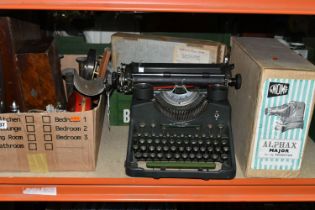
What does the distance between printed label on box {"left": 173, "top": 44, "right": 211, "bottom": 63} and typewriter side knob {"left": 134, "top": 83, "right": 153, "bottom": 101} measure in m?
0.22

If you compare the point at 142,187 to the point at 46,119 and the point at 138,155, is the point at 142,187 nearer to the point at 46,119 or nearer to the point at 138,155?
the point at 138,155

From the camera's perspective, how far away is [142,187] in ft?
3.29

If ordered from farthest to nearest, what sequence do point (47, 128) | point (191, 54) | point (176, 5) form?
point (191, 54), point (47, 128), point (176, 5)

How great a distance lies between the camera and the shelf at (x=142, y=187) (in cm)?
98

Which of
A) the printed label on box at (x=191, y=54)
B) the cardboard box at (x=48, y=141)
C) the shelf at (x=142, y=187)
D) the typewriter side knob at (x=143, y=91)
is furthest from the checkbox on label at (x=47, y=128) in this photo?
the printed label on box at (x=191, y=54)

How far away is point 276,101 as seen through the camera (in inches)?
35.4

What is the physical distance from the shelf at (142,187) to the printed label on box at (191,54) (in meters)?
0.38

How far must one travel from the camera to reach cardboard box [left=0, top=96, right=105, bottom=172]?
0.92 metres

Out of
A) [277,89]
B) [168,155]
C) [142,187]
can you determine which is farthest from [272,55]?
[142,187]

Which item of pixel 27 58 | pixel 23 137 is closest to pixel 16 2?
pixel 27 58

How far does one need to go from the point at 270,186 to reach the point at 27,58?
741mm

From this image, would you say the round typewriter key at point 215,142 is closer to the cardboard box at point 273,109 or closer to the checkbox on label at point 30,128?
the cardboard box at point 273,109

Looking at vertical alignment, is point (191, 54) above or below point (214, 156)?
above

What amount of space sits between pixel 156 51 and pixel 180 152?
0.37 metres
